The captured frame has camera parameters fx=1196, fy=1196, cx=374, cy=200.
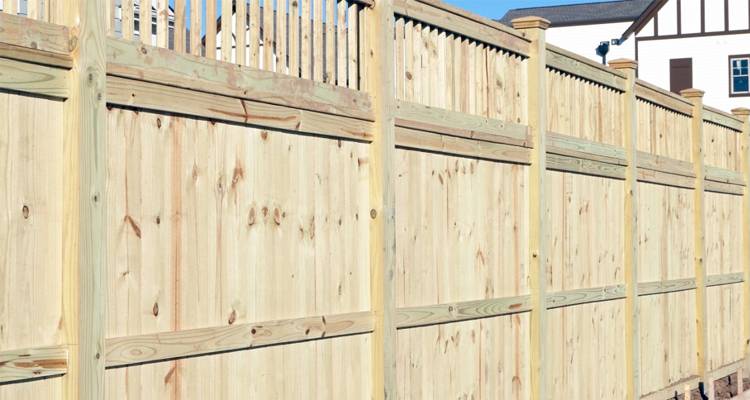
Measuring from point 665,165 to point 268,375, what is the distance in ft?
20.2

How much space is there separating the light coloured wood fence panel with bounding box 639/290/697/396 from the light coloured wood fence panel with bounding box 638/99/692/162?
4.06 ft

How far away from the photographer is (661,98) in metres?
10.3

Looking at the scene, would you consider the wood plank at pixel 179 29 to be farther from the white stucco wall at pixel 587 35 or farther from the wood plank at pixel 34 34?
the white stucco wall at pixel 587 35

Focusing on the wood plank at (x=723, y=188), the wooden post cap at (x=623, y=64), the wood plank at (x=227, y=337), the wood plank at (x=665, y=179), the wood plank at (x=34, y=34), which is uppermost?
the wooden post cap at (x=623, y=64)

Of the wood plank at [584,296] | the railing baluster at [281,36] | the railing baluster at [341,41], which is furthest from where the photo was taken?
the wood plank at [584,296]

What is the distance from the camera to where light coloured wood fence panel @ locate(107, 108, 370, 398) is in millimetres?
4121

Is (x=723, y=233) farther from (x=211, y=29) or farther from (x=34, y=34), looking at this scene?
(x=34, y=34)

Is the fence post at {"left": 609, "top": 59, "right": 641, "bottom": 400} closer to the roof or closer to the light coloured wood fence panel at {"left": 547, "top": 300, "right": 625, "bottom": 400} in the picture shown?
the light coloured wood fence panel at {"left": 547, "top": 300, "right": 625, "bottom": 400}

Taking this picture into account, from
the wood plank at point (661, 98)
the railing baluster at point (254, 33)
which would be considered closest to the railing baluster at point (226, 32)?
the railing baluster at point (254, 33)

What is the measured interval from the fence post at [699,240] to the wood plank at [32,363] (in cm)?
817

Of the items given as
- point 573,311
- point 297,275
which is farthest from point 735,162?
point 297,275

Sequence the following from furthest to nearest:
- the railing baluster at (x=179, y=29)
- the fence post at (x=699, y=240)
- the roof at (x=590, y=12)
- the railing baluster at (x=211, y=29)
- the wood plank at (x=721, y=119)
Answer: the roof at (x=590, y=12)
the wood plank at (x=721, y=119)
the fence post at (x=699, y=240)
the railing baluster at (x=211, y=29)
the railing baluster at (x=179, y=29)

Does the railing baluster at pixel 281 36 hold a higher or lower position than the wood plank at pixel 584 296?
higher

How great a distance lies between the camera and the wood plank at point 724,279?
11.5m
